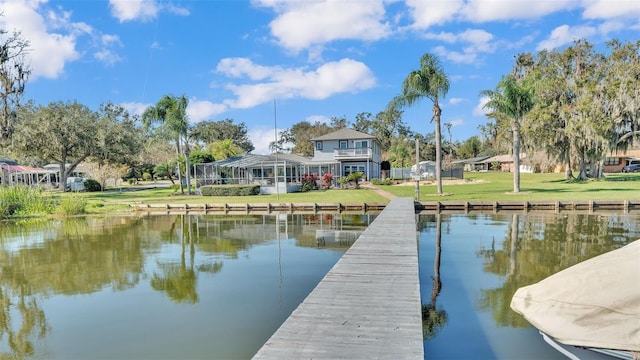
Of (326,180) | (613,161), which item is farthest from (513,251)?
(613,161)

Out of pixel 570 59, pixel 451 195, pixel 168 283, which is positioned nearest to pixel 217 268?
pixel 168 283

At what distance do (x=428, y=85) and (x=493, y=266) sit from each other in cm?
1724

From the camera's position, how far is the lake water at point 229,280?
585 centimetres

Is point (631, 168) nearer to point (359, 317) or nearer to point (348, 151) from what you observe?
point (348, 151)

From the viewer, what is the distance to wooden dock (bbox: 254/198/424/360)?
3982mm

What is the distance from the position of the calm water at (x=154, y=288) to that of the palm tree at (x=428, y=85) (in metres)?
11.6

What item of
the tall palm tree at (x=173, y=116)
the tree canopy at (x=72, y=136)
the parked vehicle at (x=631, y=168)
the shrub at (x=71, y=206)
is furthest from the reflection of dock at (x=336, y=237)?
the parked vehicle at (x=631, y=168)

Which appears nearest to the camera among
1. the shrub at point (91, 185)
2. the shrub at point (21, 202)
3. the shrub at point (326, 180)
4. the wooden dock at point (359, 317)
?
the wooden dock at point (359, 317)

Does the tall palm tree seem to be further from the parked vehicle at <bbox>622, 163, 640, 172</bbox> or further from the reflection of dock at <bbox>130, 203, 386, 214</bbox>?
the parked vehicle at <bbox>622, 163, 640, 172</bbox>

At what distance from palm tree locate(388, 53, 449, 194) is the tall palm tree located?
711 inches

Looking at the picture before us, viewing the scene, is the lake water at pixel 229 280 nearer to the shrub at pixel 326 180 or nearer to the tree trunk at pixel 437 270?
the tree trunk at pixel 437 270

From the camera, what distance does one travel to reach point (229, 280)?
29.6 ft

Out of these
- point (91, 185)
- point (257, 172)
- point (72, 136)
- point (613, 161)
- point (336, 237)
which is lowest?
point (336, 237)

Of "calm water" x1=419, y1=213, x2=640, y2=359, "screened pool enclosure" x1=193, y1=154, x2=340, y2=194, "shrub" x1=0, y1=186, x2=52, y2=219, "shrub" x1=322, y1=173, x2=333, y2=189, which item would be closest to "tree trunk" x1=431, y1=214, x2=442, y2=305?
"calm water" x1=419, y1=213, x2=640, y2=359
